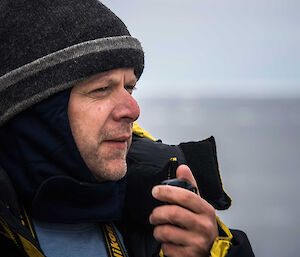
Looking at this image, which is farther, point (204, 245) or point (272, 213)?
point (272, 213)

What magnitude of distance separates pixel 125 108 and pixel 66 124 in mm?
275

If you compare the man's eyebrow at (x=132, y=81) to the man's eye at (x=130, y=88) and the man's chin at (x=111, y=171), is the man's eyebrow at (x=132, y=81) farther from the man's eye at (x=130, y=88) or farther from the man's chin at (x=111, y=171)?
the man's chin at (x=111, y=171)

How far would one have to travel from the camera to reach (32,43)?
1.53 m

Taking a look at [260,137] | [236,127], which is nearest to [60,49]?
[260,137]

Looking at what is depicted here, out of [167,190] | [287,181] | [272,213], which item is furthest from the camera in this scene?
[287,181]

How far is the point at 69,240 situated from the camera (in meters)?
1.60

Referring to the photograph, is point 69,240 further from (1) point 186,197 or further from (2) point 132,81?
(2) point 132,81

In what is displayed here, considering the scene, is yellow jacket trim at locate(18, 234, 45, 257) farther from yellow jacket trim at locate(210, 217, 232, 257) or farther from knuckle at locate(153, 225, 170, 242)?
yellow jacket trim at locate(210, 217, 232, 257)

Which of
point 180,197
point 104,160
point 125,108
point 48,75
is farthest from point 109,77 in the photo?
point 180,197

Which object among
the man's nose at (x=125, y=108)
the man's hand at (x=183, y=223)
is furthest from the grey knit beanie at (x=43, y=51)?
the man's hand at (x=183, y=223)

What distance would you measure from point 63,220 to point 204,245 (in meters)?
0.63

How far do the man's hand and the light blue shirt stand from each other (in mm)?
375

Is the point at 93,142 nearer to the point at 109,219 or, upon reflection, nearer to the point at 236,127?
the point at 109,219

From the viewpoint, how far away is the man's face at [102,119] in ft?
5.20
